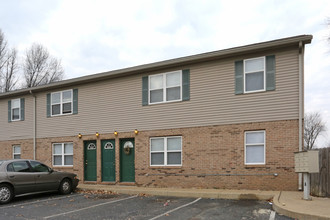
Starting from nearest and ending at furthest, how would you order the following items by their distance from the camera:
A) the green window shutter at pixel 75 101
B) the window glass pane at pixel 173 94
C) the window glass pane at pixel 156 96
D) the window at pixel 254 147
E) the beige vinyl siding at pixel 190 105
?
1. the beige vinyl siding at pixel 190 105
2. the window at pixel 254 147
3. the window glass pane at pixel 173 94
4. the window glass pane at pixel 156 96
5. the green window shutter at pixel 75 101

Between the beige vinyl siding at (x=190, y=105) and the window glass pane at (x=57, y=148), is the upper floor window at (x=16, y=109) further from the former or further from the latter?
the window glass pane at (x=57, y=148)

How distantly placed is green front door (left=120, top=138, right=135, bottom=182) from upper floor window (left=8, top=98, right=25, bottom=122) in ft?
24.1

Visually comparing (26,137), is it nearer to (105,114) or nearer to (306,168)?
(105,114)

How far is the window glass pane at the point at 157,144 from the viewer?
44.5ft

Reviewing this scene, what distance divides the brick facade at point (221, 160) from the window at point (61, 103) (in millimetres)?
3010

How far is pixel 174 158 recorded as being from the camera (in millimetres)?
13211

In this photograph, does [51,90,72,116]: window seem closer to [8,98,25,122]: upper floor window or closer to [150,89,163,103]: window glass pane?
[8,98,25,122]: upper floor window

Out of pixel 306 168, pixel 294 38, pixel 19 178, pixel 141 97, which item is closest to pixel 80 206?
pixel 19 178

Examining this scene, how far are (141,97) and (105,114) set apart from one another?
2151 millimetres

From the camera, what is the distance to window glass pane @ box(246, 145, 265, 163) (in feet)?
37.6

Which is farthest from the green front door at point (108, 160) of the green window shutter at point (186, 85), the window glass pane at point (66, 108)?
the green window shutter at point (186, 85)

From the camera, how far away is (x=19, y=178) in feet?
36.2

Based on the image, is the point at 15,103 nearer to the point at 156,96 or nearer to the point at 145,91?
the point at 145,91

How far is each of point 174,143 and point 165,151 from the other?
0.53 metres
